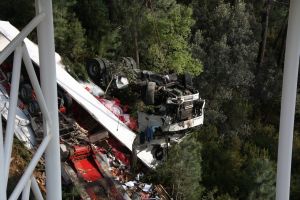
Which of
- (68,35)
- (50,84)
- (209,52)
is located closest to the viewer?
(50,84)

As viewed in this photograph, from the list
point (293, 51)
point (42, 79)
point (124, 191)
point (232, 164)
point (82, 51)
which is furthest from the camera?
point (82, 51)

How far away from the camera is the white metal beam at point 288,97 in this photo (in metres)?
4.43

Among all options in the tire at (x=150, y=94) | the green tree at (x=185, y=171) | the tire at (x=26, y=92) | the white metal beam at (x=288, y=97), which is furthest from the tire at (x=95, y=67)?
the white metal beam at (x=288, y=97)

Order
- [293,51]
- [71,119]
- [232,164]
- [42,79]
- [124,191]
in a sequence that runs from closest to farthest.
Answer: [42,79]
[293,51]
[124,191]
[71,119]
[232,164]

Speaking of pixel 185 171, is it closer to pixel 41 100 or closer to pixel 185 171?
pixel 185 171

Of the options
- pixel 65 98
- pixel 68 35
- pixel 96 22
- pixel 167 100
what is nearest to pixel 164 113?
pixel 167 100

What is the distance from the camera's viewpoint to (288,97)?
486 centimetres

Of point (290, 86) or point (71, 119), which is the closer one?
point (290, 86)

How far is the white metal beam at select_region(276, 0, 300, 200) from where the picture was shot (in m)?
4.43

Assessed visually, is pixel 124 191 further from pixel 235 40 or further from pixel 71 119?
pixel 235 40

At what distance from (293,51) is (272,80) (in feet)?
48.7

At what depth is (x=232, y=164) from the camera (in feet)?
40.5

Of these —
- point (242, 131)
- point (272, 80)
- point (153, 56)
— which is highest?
point (153, 56)

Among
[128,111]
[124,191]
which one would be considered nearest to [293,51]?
[124,191]
